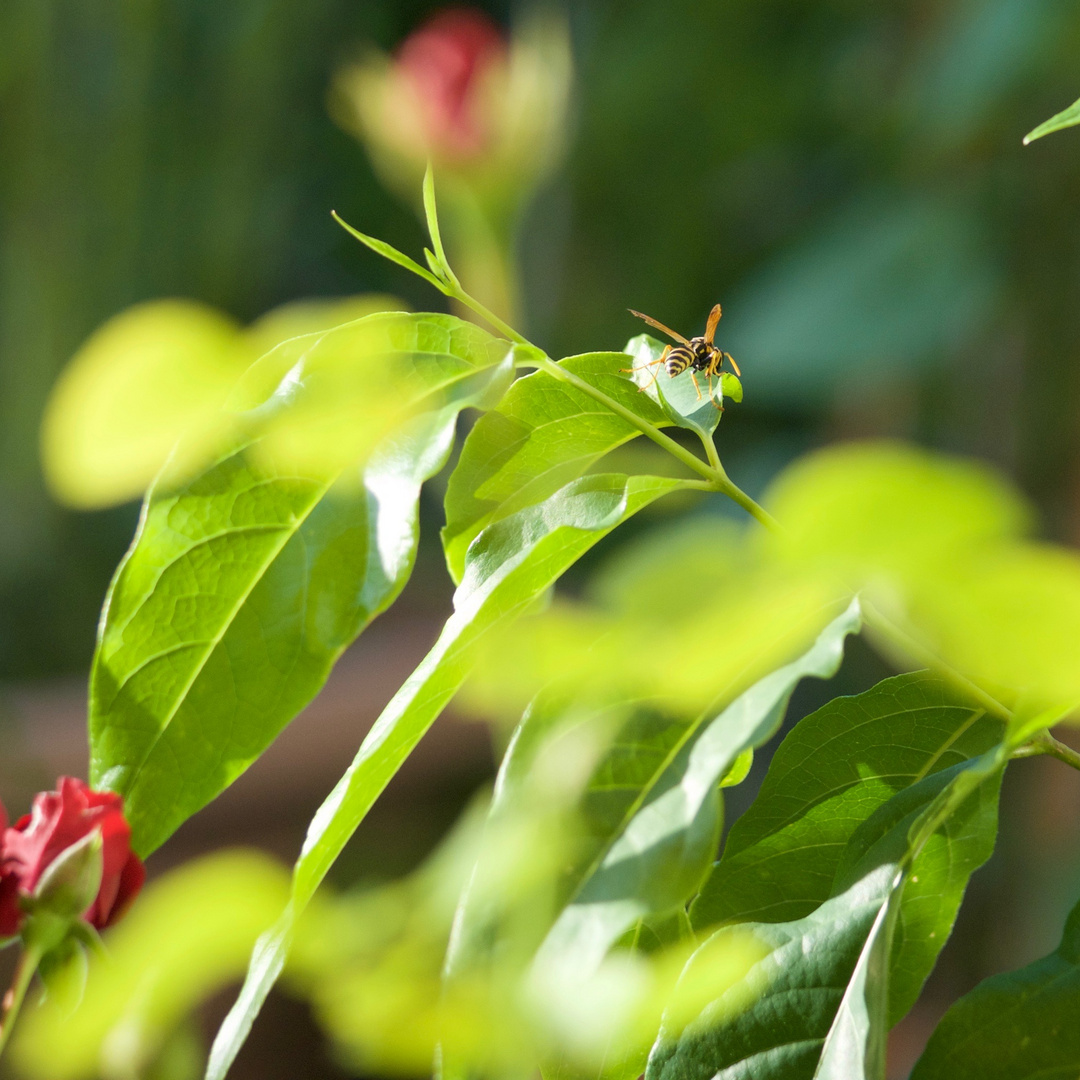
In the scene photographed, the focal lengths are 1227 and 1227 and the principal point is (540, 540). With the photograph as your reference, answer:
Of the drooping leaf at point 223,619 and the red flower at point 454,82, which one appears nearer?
the drooping leaf at point 223,619

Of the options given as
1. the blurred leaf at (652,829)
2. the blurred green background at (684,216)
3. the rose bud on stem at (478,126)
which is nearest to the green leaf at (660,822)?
the blurred leaf at (652,829)

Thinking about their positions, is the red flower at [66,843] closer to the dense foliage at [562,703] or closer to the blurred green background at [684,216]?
the dense foliage at [562,703]

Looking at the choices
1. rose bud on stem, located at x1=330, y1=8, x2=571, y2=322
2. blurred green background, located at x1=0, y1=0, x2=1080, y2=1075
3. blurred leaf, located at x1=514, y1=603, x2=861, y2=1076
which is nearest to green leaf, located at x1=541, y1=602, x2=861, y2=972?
blurred leaf, located at x1=514, y1=603, x2=861, y2=1076

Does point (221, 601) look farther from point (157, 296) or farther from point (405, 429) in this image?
point (157, 296)

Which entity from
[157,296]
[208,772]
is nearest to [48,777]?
[157,296]

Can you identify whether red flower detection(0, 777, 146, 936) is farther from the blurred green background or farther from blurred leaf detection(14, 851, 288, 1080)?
the blurred green background

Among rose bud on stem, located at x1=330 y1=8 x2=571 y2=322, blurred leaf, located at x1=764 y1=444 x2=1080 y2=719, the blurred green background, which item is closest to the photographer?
blurred leaf, located at x1=764 y1=444 x2=1080 y2=719

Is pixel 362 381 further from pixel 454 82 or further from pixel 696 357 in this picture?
pixel 454 82
